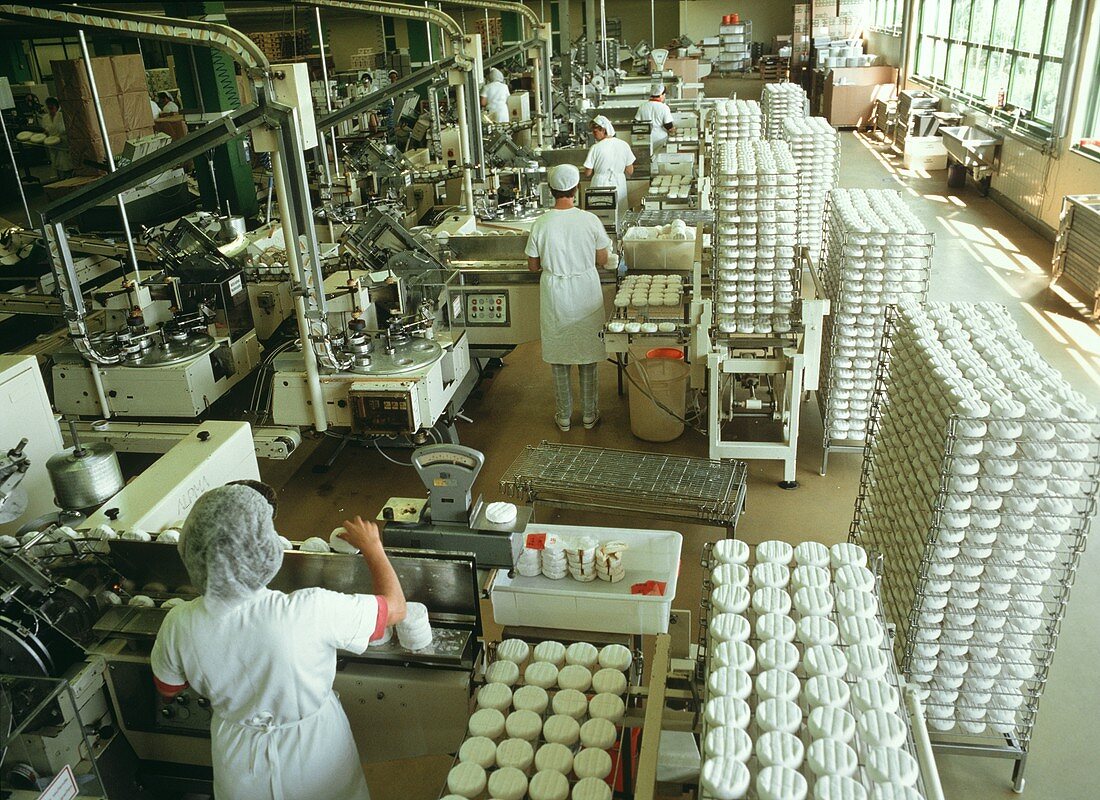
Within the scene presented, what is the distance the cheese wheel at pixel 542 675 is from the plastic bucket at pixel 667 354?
3.11 metres

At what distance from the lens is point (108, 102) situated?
9.23 meters

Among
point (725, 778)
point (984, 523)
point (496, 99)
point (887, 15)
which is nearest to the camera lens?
point (725, 778)

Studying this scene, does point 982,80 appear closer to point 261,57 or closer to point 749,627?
point 261,57

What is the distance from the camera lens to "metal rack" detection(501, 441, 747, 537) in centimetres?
397

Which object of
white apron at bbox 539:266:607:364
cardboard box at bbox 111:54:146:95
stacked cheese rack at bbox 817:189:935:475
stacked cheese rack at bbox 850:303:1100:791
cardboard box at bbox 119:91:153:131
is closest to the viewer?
stacked cheese rack at bbox 850:303:1100:791

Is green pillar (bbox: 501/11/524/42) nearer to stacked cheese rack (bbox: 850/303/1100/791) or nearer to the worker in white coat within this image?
the worker in white coat

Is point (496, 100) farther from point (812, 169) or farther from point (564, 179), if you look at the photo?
point (564, 179)

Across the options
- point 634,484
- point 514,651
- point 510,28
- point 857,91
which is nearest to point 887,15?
point 857,91

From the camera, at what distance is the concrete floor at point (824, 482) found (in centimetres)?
316

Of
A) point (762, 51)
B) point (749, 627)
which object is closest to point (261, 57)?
point (749, 627)

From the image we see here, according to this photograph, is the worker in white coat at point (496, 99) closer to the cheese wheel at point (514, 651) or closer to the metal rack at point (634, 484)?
the metal rack at point (634, 484)

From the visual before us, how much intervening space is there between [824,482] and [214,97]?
8.37 m

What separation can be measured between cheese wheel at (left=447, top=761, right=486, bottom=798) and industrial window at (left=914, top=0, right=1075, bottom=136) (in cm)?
972

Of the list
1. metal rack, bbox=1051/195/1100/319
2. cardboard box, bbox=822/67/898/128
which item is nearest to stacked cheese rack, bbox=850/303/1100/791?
metal rack, bbox=1051/195/1100/319
